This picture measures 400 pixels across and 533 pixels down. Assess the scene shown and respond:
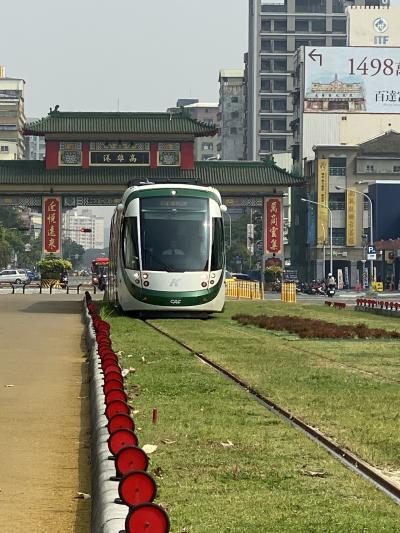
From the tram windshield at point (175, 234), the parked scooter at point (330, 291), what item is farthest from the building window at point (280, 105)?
the tram windshield at point (175, 234)

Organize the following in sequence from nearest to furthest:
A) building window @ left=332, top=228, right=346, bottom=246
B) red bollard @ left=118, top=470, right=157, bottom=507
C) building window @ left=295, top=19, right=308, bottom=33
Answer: red bollard @ left=118, top=470, right=157, bottom=507 < building window @ left=332, top=228, right=346, bottom=246 < building window @ left=295, top=19, right=308, bottom=33

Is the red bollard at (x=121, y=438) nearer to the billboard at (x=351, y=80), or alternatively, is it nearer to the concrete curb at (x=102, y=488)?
the concrete curb at (x=102, y=488)

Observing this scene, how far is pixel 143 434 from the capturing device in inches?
424

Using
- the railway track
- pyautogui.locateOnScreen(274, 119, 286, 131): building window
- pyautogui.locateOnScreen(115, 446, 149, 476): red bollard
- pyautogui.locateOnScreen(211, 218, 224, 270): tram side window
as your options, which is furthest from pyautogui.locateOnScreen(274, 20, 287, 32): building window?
pyautogui.locateOnScreen(115, 446, 149, 476): red bollard

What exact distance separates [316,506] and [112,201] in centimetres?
8500

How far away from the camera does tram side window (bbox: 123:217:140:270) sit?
34.9 metres

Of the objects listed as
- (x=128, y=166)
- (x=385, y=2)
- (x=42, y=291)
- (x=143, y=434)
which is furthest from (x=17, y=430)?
(x=385, y=2)

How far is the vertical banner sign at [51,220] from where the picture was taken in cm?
9094

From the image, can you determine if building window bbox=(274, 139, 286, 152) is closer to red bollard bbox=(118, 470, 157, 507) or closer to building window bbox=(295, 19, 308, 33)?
building window bbox=(295, 19, 308, 33)

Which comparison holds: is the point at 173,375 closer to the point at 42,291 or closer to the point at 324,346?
the point at 324,346

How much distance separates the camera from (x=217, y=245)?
115ft

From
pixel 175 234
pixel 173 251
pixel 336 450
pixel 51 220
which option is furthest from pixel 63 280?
pixel 336 450

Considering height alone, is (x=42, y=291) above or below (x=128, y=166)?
below

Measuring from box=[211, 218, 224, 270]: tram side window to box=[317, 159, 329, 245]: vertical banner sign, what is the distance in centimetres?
8110
